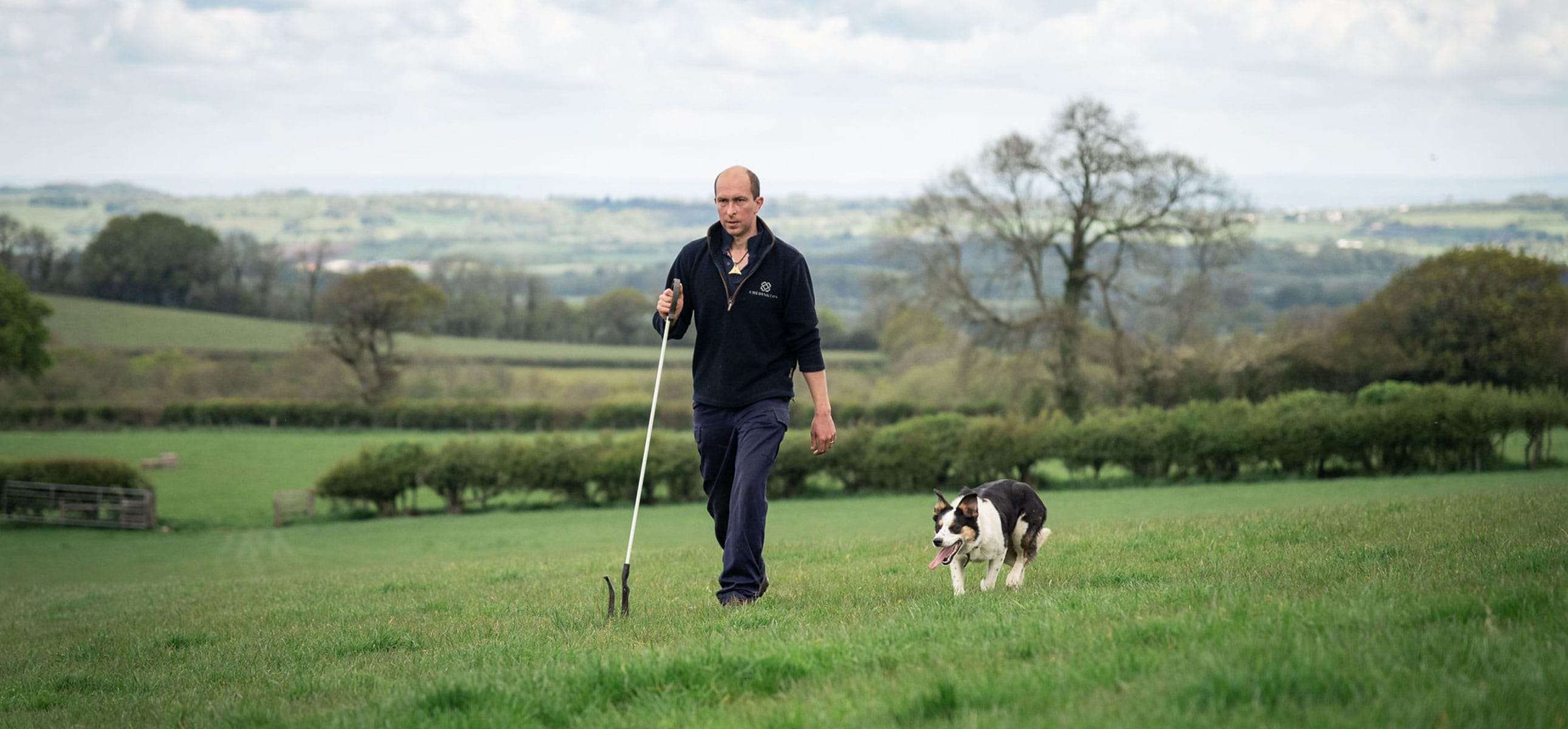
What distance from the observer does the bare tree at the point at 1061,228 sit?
51031 millimetres

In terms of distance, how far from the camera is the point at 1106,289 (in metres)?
52.7

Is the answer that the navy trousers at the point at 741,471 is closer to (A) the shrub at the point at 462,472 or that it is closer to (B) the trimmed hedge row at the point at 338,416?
(A) the shrub at the point at 462,472

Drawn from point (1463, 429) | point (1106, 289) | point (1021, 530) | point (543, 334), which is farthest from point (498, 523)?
point (543, 334)

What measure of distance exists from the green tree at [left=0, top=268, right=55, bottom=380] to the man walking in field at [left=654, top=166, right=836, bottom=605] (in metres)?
67.3

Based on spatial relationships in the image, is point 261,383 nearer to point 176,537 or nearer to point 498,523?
point 176,537

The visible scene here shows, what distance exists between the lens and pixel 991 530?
788 cm

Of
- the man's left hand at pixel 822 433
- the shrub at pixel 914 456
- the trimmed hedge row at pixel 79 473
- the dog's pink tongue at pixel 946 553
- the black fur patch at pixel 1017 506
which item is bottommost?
the trimmed hedge row at pixel 79 473

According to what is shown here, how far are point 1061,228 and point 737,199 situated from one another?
47048 millimetres

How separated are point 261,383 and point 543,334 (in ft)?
99.5

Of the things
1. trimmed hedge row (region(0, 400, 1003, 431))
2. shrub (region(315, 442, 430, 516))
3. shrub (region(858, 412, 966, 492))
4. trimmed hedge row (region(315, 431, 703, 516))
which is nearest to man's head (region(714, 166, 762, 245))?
shrub (region(858, 412, 966, 492))

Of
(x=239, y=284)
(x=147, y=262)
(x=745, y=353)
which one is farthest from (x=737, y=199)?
(x=147, y=262)

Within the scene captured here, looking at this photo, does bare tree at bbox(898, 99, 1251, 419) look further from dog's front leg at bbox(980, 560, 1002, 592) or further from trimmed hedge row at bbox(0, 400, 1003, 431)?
dog's front leg at bbox(980, 560, 1002, 592)

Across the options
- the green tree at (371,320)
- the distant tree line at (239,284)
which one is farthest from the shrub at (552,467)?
the distant tree line at (239,284)

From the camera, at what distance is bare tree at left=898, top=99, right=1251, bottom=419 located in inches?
2009
